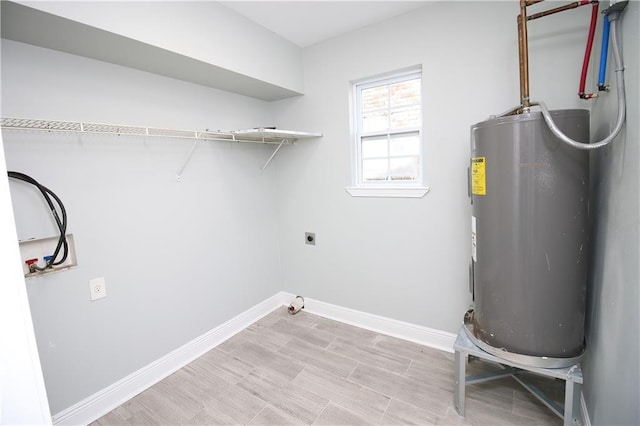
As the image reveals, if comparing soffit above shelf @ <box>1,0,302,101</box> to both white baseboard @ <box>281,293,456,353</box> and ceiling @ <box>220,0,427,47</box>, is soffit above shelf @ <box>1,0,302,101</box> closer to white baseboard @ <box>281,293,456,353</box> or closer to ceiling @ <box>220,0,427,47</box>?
ceiling @ <box>220,0,427,47</box>

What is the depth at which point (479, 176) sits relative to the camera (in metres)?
1.59

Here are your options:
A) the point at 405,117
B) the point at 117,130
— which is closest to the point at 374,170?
the point at 405,117

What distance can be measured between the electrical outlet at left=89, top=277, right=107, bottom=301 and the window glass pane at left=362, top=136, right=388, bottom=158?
84.5 inches

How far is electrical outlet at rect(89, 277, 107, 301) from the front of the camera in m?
1.82

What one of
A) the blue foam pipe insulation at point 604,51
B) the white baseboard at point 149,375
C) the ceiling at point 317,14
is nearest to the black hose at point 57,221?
the white baseboard at point 149,375

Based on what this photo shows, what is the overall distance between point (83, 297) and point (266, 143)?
6.19ft

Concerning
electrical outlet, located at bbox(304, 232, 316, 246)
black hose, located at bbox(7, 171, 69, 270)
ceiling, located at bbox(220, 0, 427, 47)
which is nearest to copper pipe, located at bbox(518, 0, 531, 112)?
ceiling, located at bbox(220, 0, 427, 47)

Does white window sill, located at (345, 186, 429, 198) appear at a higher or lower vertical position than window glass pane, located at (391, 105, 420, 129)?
lower

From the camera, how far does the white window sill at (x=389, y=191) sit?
2.31 metres

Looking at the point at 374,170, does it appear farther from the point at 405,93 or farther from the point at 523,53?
the point at 523,53

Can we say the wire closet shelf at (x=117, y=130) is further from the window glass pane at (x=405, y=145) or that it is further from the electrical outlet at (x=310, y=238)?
the electrical outlet at (x=310, y=238)

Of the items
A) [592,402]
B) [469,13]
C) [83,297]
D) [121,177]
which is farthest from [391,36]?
[83,297]

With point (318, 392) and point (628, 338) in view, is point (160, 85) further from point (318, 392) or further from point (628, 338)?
point (628, 338)

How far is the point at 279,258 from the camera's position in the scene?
10.7ft
